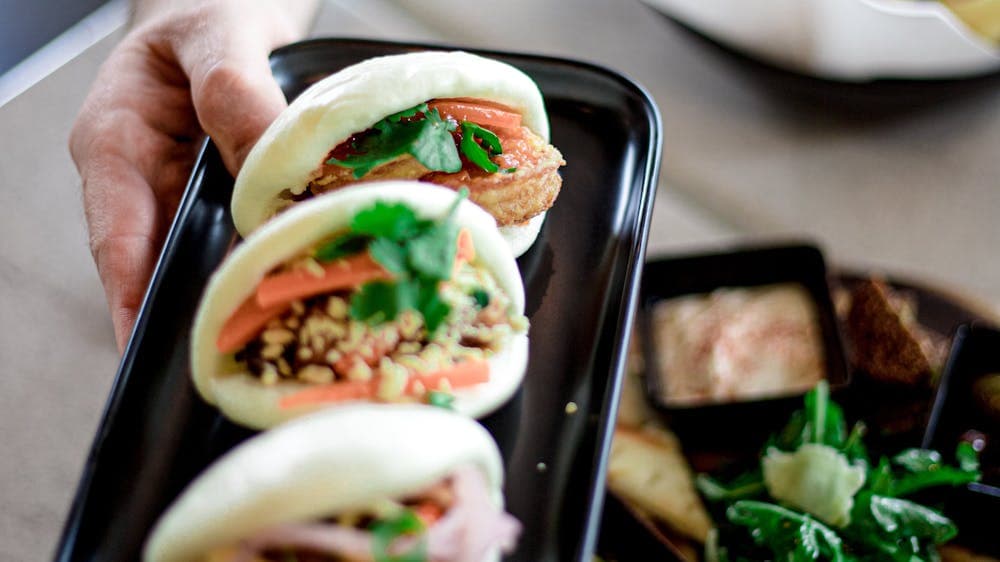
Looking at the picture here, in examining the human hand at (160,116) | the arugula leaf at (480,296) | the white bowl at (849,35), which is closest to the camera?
the arugula leaf at (480,296)

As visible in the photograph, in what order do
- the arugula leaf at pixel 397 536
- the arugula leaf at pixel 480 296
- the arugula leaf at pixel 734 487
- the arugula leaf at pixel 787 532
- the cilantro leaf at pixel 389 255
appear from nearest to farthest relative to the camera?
the arugula leaf at pixel 397 536
the cilantro leaf at pixel 389 255
the arugula leaf at pixel 480 296
the arugula leaf at pixel 787 532
the arugula leaf at pixel 734 487

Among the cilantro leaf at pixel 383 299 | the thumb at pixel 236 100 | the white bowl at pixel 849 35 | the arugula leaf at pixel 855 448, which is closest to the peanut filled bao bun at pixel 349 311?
the cilantro leaf at pixel 383 299

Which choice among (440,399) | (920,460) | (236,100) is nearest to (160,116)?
(236,100)

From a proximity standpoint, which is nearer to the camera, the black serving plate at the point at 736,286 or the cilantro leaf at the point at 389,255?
the cilantro leaf at the point at 389,255

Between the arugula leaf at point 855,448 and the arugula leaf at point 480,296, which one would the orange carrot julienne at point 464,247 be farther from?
the arugula leaf at point 855,448

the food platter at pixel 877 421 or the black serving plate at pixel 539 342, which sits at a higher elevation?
the black serving plate at pixel 539 342

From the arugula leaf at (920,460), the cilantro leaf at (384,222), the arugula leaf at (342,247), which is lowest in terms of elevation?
the arugula leaf at (920,460)

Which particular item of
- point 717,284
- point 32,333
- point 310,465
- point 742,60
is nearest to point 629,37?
point 742,60
